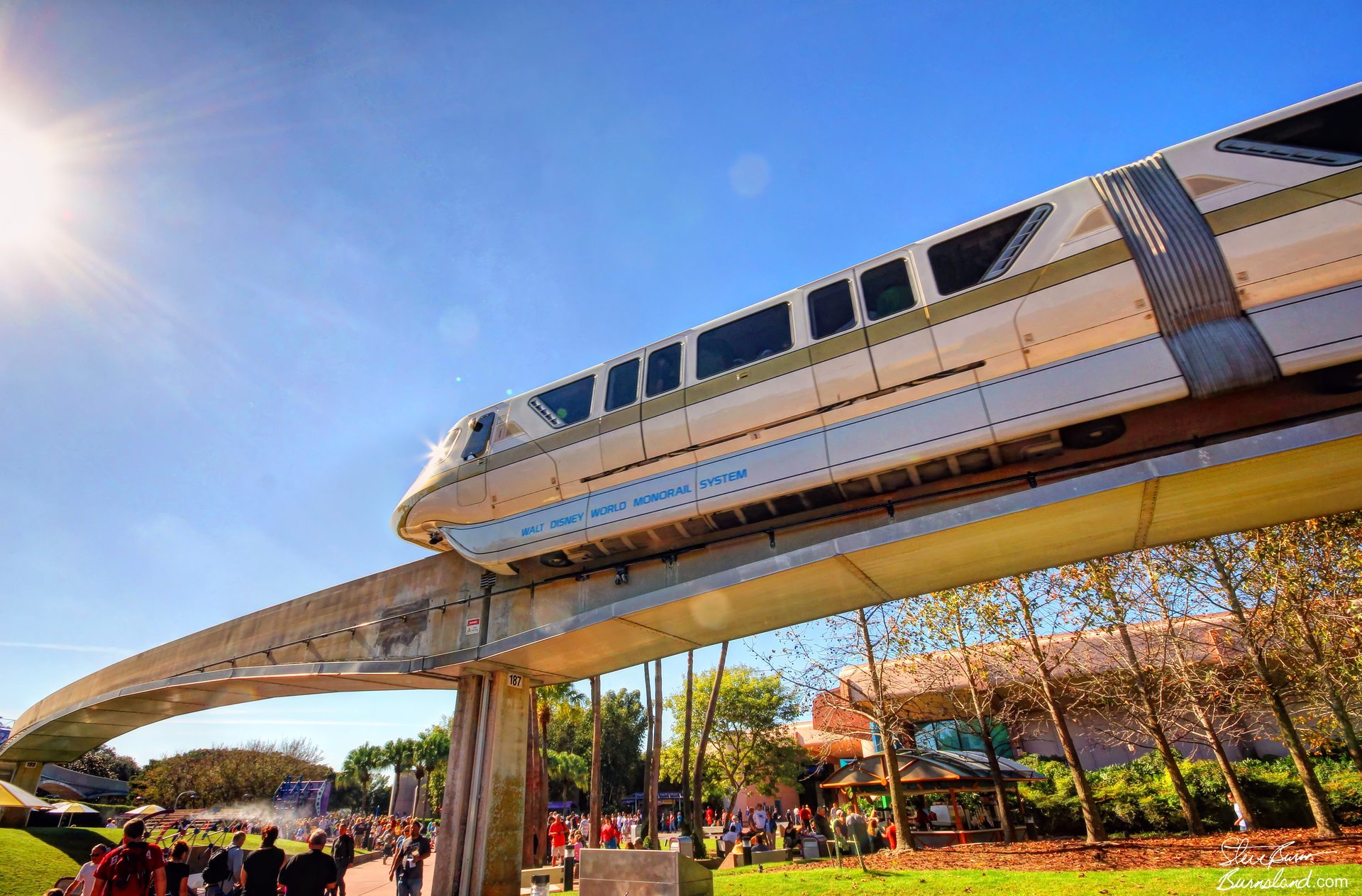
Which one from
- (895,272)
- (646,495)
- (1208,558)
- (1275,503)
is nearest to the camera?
(1275,503)

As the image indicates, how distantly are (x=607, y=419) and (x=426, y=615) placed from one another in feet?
21.6

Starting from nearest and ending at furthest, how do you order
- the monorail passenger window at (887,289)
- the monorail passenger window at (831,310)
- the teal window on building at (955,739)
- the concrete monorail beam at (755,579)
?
1. the concrete monorail beam at (755,579)
2. the monorail passenger window at (887,289)
3. the monorail passenger window at (831,310)
4. the teal window on building at (955,739)

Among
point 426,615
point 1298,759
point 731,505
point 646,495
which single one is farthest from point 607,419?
point 1298,759

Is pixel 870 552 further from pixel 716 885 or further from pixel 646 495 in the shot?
pixel 716 885

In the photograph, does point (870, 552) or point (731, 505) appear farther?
point (731, 505)

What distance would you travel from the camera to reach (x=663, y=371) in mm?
10547

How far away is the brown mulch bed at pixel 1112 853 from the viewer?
1220cm

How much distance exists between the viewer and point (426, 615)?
45.0 feet

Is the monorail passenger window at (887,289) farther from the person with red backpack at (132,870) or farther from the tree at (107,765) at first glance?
the tree at (107,765)

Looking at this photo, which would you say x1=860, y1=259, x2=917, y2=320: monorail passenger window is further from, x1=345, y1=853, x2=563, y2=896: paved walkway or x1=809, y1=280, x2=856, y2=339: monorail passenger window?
x1=345, y1=853, x2=563, y2=896: paved walkway

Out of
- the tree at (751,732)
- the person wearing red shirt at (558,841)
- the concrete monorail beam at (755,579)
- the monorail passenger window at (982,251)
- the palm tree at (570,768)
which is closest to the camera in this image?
the concrete monorail beam at (755,579)

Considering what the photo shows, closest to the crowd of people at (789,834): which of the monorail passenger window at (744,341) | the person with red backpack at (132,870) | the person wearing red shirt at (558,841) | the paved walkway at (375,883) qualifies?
the person wearing red shirt at (558,841)

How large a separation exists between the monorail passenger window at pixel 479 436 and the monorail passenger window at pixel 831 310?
21.1 ft

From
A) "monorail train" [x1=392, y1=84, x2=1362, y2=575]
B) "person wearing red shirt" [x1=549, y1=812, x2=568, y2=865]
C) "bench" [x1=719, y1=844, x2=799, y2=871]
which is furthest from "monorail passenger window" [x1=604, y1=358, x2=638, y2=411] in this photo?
"person wearing red shirt" [x1=549, y1=812, x2=568, y2=865]
